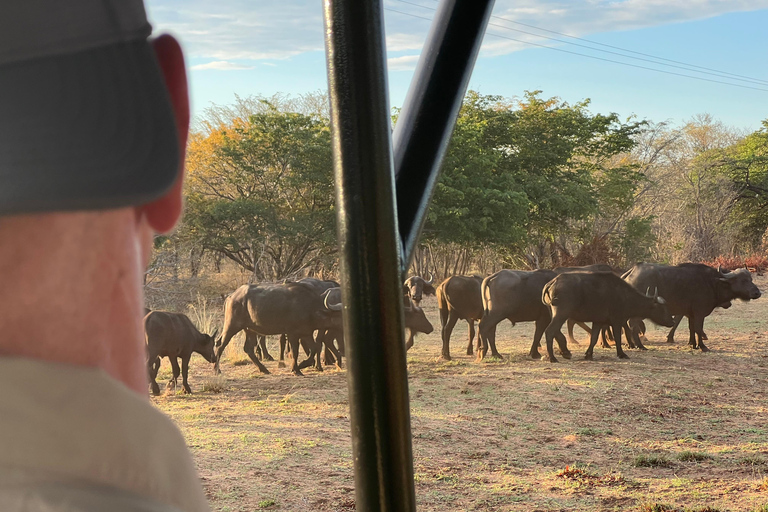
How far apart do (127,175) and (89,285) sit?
3 cm

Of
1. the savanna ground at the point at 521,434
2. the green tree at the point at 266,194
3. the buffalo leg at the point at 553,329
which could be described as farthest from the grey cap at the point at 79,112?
the green tree at the point at 266,194

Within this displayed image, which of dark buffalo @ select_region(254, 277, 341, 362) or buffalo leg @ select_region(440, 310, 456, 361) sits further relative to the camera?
dark buffalo @ select_region(254, 277, 341, 362)

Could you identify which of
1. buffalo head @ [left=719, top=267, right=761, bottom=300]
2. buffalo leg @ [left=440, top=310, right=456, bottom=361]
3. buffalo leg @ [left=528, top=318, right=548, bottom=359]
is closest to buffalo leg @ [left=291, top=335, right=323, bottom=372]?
buffalo leg @ [left=440, top=310, right=456, bottom=361]

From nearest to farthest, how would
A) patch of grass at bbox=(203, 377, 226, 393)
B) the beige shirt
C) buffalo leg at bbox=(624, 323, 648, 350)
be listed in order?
1. the beige shirt
2. patch of grass at bbox=(203, 377, 226, 393)
3. buffalo leg at bbox=(624, 323, 648, 350)

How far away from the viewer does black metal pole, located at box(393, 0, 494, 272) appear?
58 cm

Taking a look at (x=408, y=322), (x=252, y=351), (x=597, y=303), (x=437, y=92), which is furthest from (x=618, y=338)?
(x=437, y=92)

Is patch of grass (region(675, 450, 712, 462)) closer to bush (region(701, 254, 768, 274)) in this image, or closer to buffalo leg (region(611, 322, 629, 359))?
buffalo leg (region(611, 322, 629, 359))

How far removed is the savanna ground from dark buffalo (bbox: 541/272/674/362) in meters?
0.40

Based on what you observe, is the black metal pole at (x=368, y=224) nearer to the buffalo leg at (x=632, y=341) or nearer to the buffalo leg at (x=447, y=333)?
the buffalo leg at (x=447, y=333)

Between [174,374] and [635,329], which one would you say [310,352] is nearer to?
[174,374]

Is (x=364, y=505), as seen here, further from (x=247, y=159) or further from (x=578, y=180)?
(x=578, y=180)

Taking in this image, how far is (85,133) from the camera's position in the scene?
18 centimetres

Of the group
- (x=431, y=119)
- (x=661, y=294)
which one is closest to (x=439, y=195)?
(x=661, y=294)

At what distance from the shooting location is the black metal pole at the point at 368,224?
44cm
